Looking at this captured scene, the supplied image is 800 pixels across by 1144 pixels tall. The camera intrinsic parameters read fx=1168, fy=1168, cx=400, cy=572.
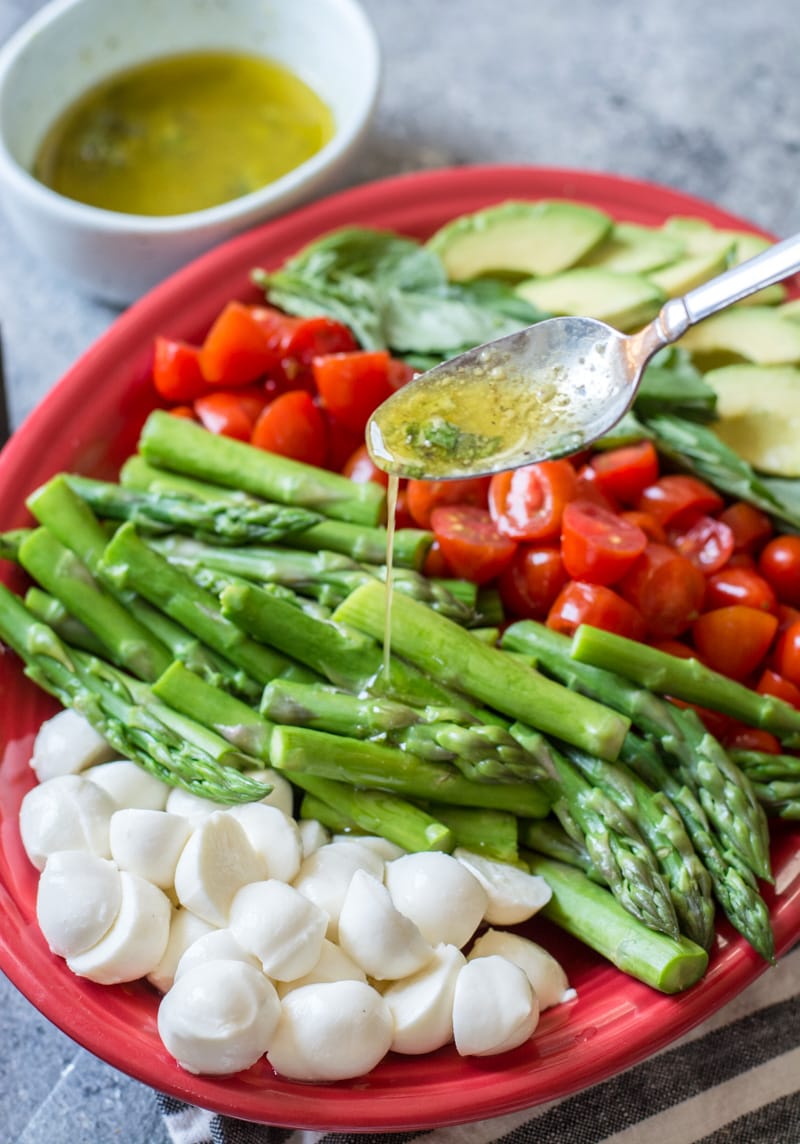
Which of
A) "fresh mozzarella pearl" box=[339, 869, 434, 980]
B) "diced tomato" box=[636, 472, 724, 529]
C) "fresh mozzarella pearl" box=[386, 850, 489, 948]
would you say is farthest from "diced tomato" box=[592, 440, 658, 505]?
"fresh mozzarella pearl" box=[339, 869, 434, 980]

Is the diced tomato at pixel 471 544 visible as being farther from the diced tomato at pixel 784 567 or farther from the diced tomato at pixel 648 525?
the diced tomato at pixel 784 567

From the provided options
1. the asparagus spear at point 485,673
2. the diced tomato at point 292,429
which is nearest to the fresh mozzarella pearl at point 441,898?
the asparagus spear at point 485,673

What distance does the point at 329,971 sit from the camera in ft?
7.59

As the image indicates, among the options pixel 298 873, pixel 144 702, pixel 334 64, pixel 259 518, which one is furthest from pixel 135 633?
pixel 334 64

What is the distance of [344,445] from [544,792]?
118cm

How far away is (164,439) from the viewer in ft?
10.2

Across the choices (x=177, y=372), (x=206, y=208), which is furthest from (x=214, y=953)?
(x=206, y=208)

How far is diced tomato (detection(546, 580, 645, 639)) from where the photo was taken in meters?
2.75

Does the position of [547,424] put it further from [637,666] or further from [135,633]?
[135,633]

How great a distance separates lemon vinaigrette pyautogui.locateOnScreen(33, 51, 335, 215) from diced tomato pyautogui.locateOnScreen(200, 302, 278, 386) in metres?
0.77

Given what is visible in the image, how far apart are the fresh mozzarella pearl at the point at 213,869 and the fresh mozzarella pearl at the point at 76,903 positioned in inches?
5.5

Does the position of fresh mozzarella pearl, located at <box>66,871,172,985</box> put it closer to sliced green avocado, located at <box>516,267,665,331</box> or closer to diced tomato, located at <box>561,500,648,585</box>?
diced tomato, located at <box>561,500,648,585</box>

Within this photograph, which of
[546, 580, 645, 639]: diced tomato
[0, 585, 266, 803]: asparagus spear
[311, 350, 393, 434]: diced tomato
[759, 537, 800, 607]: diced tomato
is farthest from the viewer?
[311, 350, 393, 434]: diced tomato

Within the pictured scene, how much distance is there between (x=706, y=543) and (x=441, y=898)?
1.20 meters
